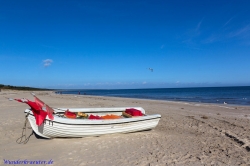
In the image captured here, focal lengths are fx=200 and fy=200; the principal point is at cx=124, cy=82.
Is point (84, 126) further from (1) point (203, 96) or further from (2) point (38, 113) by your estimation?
(1) point (203, 96)

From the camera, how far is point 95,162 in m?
5.41

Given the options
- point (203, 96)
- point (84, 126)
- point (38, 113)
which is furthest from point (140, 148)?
point (203, 96)

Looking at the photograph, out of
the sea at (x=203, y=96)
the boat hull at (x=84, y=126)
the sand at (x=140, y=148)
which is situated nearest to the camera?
the sand at (x=140, y=148)

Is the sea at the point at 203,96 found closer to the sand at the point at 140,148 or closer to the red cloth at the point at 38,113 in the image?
the sand at the point at 140,148

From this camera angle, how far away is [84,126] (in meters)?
7.33

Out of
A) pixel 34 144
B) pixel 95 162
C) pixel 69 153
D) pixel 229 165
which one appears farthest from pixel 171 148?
pixel 34 144

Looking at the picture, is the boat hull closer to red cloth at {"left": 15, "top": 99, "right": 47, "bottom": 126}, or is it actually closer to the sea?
red cloth at {"left": 15, "top": 99, "right": 47, "bottom": 126}

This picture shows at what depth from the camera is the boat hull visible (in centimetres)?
695

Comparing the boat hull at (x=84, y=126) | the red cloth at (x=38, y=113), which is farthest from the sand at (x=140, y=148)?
the red cloth at (x=38, y=113)

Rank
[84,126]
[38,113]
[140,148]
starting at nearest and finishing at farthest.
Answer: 1. [140,148]
2. [38,113]
3. [84,126]

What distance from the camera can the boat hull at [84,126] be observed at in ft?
22.8

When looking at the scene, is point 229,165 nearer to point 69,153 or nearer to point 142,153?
point 142,153

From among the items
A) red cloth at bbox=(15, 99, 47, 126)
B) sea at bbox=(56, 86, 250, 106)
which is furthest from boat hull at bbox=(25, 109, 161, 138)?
Answer: sea at bbox=(56, 86, 250, 106)

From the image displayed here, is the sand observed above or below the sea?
below
